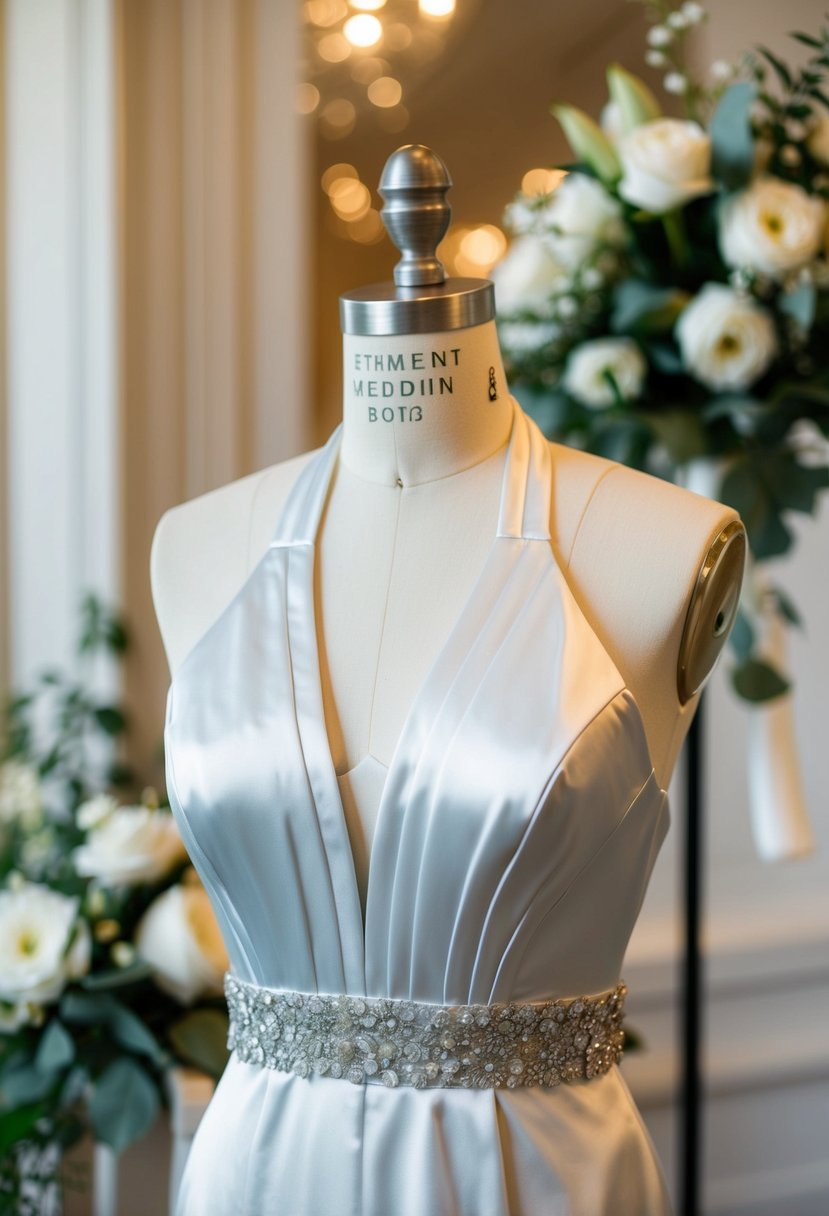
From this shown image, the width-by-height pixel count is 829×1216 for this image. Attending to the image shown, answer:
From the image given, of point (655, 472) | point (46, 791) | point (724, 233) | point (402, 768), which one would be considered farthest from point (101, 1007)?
point (724, 233)

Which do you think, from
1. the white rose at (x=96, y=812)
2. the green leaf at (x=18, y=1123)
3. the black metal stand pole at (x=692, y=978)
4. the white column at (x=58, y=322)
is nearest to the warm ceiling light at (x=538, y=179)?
the white column at (x=58, y=322)

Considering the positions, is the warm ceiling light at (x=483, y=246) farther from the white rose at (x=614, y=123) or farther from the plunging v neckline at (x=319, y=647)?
the plunging v neckline at (x=319, y=647)

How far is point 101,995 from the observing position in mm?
1731

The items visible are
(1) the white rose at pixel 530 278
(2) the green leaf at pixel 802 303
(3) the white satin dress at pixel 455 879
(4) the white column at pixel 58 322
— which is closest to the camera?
(3) the white satin dress at pixel 455 879

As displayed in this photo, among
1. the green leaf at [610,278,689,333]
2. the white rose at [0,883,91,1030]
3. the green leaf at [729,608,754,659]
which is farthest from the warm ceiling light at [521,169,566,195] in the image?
the white rose at [0,883,91,1030]

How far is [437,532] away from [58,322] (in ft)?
4.64

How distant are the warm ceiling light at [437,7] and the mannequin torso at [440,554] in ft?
5.38

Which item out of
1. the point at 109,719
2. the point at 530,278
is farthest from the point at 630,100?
the point at 109,719

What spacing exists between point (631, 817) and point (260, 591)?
1.33ft

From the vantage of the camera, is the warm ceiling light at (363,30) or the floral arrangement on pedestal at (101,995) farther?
the warm ceiling light at (363,30)

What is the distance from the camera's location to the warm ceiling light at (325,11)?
245 centimetres

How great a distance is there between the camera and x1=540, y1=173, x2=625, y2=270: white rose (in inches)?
74.0

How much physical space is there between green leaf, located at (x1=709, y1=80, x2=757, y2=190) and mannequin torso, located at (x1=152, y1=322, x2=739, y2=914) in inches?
31.4

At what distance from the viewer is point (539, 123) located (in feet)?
8.38
